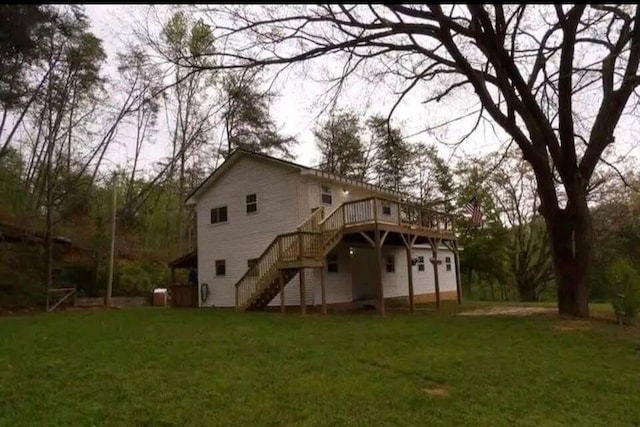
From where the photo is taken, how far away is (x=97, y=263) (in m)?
24.0

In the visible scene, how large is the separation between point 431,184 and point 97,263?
2306 centimetres

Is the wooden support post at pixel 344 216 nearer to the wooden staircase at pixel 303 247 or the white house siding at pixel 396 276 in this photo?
the wooden staircase at pixel 303 247

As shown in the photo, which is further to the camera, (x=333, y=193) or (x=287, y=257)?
(x=333, y=193)

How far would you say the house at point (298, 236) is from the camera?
1571cm

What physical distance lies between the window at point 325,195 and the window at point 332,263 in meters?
2.19

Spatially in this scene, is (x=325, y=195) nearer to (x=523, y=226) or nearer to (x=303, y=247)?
(x=303, y=247)

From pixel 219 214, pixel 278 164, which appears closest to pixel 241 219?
pixel 219 214

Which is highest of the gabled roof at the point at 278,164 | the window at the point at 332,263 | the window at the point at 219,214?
Answer: the gabled roof at the point at 278,164

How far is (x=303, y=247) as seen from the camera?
1502cm

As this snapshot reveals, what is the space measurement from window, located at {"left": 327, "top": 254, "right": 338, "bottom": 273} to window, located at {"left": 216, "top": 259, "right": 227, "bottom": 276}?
4764 mm

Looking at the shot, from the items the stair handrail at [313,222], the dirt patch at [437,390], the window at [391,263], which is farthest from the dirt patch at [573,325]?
the window at [391,263]

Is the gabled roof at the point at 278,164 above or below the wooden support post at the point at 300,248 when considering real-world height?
above

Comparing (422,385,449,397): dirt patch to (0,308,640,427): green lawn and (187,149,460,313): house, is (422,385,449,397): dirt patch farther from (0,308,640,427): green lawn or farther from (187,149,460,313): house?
(187,149,460,313): house

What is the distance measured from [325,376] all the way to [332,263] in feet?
39.6
